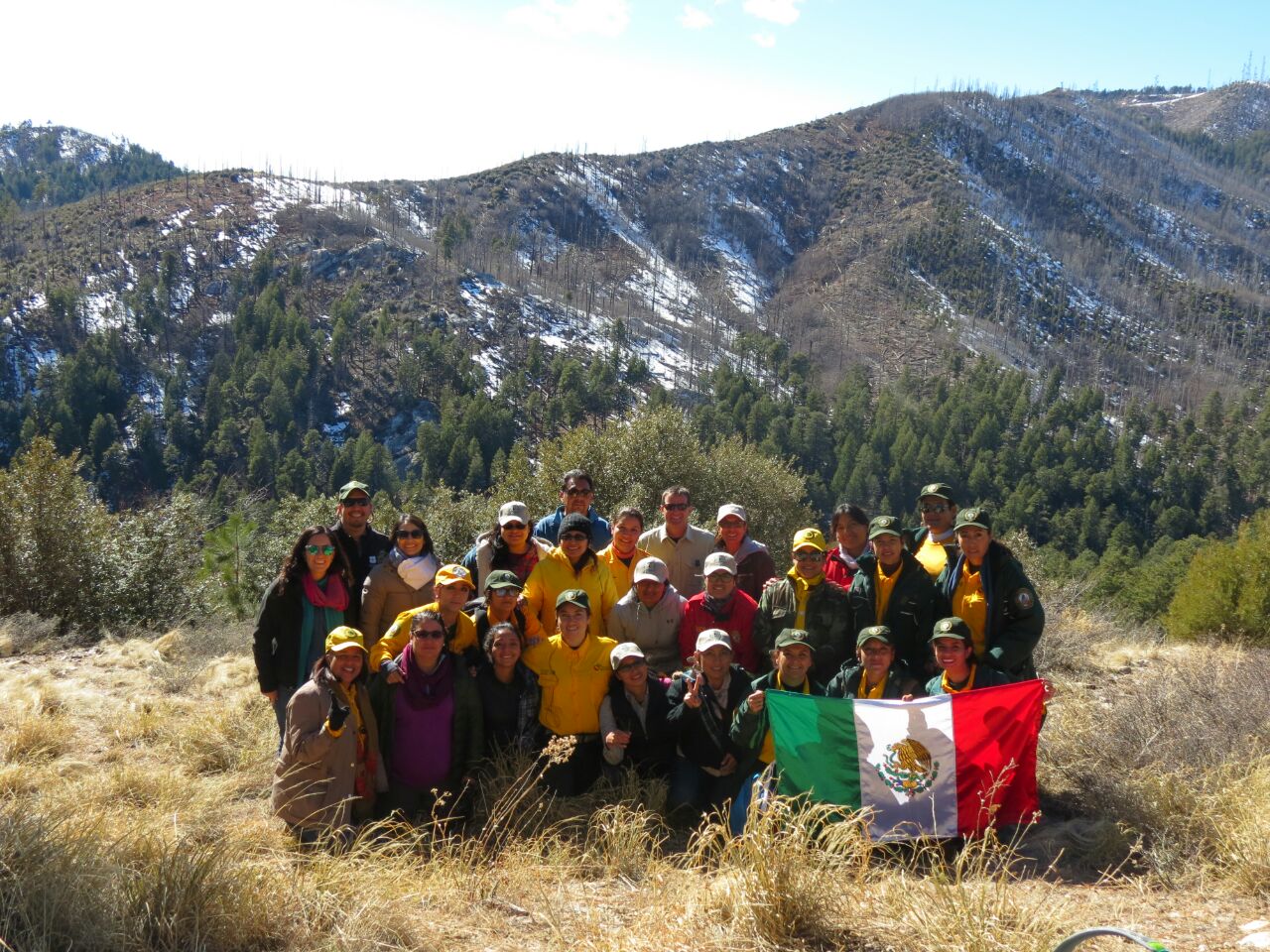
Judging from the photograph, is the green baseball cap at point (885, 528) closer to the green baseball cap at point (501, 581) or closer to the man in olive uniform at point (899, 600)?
the man in olive uniform at point (899, 600)

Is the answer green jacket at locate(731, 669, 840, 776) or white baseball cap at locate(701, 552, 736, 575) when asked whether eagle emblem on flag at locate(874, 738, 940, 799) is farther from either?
white baseball cap at locate(701, 552, 736, 575)

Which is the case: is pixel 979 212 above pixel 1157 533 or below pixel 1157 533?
above

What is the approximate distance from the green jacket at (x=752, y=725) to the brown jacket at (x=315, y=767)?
2.17 meters

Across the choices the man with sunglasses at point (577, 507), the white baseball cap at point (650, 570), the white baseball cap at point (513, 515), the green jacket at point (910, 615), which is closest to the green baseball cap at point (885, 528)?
the green jacket at point (910, 615)

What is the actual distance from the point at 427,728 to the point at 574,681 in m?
0.92

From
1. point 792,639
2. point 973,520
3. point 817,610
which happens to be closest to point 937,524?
point 973,520

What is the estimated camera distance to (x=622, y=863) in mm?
4500

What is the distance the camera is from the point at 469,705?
5.26 metres

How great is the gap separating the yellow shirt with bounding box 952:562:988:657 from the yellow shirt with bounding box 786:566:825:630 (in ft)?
2.72

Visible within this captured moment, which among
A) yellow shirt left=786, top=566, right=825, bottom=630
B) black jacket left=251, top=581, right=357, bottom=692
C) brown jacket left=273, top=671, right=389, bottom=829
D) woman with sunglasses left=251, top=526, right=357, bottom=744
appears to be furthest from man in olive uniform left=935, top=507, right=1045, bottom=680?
black jacket left=251, top=581, right=357, bottom=692

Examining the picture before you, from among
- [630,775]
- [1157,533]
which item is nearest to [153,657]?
[630,775]

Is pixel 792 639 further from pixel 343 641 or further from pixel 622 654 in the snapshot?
pixel 343 641

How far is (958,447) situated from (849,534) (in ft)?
306

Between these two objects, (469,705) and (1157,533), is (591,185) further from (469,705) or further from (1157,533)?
(469,705)
